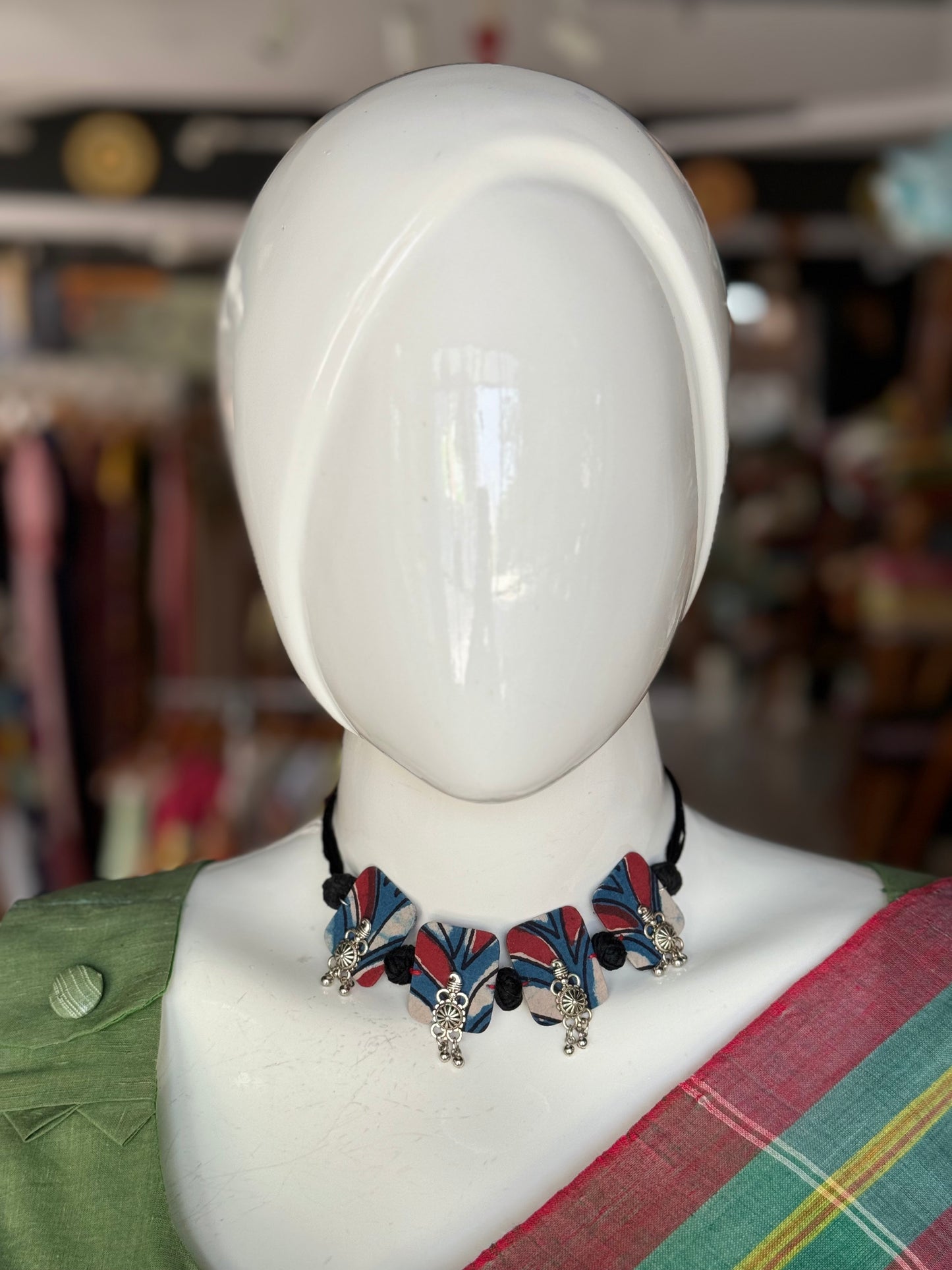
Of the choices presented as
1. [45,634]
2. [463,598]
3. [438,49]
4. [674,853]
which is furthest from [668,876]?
[438,49]

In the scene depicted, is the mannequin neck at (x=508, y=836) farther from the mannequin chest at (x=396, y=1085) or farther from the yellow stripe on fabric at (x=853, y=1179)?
the yellow stripe on fabric at (x=853, y=1179)

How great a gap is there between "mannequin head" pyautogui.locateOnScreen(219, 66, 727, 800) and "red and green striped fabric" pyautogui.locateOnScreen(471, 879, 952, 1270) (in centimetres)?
29

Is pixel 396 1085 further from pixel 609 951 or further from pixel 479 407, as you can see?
pixel 479 407

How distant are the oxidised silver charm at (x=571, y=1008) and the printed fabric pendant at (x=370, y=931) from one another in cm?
13

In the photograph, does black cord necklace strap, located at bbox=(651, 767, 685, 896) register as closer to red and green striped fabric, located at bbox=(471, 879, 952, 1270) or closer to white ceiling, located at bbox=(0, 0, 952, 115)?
red and green striped fabric, located at bbox=(471, 879, 952, 1270)

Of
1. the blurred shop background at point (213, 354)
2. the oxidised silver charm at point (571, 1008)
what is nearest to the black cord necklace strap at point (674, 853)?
the oxidised silver charm at point (571, 1008)

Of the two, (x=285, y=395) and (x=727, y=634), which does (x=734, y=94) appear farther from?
(x=285, y=395)

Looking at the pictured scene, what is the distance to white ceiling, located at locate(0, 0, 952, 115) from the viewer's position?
3.42m

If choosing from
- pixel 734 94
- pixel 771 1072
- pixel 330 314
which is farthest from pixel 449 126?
pixel 734 94

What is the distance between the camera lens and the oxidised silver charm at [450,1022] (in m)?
0.88

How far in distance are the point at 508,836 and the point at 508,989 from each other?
0.12m

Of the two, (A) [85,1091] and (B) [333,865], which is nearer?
(A) [85,1091]

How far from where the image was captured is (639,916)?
3.01ft

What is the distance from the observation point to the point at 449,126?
2.43 feet
